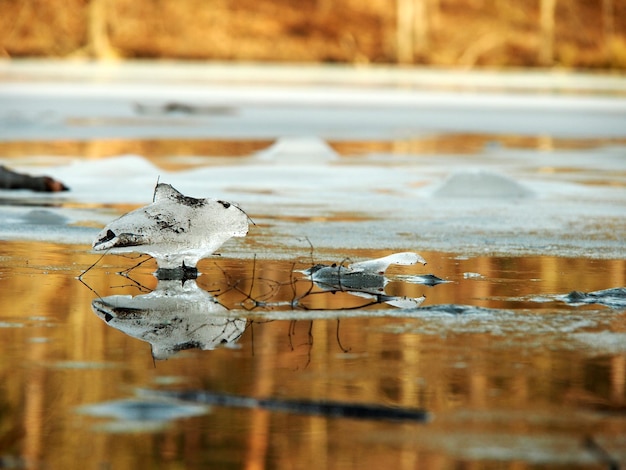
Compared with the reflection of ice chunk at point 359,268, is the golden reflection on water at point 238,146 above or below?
above

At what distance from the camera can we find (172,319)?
4.96 meters

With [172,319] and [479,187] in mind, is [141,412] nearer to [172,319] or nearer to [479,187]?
[172,319]

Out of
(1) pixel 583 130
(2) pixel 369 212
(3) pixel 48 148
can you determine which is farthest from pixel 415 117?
(2) pixel 369 212

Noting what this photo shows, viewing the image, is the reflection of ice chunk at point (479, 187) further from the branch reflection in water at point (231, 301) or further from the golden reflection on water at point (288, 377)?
the golden reflection on water at point (288, 377)

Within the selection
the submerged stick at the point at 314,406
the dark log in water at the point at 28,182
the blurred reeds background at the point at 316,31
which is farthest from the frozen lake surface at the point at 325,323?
the blurred reeds background at the point at 316,31

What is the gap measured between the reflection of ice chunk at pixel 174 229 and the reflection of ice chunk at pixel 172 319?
0.22 metres

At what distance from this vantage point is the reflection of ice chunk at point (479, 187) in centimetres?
970

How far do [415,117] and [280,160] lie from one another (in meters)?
7.51

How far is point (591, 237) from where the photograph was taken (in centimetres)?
754

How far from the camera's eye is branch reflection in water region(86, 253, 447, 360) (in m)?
4.69

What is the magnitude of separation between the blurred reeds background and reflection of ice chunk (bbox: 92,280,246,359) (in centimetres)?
4268

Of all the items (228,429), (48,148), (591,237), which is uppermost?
(48,148)

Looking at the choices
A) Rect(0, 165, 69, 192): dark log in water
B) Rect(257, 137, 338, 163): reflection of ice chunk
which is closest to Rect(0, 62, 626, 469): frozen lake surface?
Rect(0, 165, 69, 192): dark log in water

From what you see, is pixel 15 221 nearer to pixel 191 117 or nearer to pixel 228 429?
pixel 228 429
